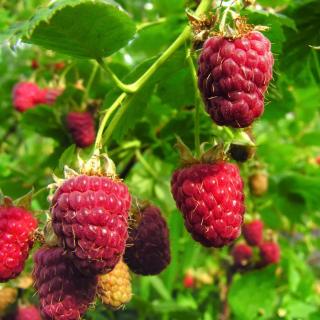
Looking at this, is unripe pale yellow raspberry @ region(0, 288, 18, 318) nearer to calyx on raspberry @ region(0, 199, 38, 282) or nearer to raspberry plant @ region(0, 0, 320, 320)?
raspberry plant @ region(0, 0, 320, 320)

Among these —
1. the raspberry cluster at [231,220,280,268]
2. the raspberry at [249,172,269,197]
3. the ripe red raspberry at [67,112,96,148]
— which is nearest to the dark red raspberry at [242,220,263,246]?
the raspberry cluster at [231,220,280,268]

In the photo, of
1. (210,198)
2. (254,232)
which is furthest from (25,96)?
(210,198)

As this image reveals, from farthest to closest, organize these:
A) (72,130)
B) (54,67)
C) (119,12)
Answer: (54,67), (72,130), (119,12)

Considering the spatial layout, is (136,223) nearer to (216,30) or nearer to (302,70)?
(216,30)

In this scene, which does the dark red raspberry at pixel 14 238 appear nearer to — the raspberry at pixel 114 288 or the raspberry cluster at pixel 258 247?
the raspberry at pixel 114 288

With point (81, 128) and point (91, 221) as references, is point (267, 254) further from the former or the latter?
point (91, 221)

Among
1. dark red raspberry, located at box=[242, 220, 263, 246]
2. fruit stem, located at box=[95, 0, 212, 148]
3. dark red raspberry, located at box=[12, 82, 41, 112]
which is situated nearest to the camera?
fruit stem, located at box=[95, 0, 212, 148]

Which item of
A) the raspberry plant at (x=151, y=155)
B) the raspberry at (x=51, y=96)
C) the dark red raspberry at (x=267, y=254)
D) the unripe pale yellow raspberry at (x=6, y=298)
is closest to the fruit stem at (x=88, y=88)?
the raspberry plant at (x=151, y=155)

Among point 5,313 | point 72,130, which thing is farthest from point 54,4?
point 5,313
